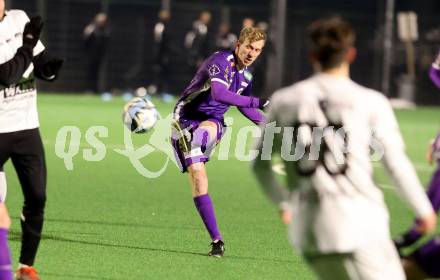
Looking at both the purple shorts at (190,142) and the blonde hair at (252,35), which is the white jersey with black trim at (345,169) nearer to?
the blonde hair at (252,35)

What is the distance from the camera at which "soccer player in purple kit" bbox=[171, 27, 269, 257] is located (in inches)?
391

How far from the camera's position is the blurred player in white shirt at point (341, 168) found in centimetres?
540

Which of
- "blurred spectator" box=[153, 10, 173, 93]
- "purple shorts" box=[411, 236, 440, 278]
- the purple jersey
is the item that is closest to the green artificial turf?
the purple jersey

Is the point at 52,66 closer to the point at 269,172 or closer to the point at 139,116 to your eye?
the point at 139,116

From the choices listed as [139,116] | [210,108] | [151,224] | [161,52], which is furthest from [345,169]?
[161,52]

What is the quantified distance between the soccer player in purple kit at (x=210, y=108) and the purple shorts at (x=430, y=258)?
13.3ft

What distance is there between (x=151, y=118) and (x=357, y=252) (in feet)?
18.0

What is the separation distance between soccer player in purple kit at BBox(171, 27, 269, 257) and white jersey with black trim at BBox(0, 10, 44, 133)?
2200 millimetres

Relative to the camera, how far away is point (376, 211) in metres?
5.49

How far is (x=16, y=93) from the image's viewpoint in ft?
26.6

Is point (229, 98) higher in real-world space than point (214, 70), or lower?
lower

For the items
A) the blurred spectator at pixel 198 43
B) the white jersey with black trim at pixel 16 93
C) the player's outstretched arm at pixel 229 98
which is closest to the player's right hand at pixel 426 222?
the white jersey with black trim at pixel 16 93

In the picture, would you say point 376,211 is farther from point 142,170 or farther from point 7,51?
point 142,170

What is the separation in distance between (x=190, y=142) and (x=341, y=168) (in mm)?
4894
